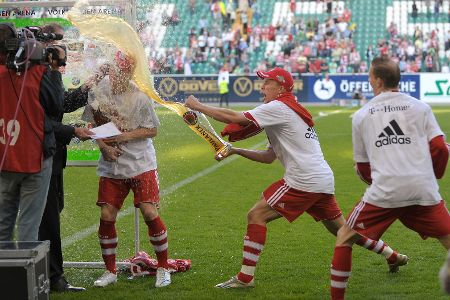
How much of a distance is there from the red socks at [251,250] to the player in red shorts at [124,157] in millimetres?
641

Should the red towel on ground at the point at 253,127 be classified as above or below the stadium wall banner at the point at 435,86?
above

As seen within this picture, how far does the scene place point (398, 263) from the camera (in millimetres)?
7363

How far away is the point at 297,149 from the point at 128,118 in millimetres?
1350

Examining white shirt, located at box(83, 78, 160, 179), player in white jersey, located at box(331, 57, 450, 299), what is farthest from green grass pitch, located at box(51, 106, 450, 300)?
player in white jersey, located at box(331, 57, 450, 299)

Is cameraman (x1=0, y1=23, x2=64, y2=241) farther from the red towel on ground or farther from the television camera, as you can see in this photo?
the red towel on ground

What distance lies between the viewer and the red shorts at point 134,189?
7.04 m

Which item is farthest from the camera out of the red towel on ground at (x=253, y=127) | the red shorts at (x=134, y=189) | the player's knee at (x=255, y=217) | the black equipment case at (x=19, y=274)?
the red shorts at (x=134, y=189)

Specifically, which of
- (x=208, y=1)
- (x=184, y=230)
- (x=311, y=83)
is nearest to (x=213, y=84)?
(x=311, y=83)

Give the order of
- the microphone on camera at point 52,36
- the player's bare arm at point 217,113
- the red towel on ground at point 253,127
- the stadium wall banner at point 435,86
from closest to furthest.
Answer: the microphone on camera at point 52,36 < the player's bare arm at point 217,113 < the red towel on ground at point 253,127 < the stadium wall banner at point 435,86

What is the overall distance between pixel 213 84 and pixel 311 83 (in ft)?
13.9

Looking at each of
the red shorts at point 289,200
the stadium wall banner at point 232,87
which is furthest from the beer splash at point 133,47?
the stadium wall banner at point 232,87

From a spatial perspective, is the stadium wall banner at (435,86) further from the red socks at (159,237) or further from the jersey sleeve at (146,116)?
the jersey sleeve at (146,116)

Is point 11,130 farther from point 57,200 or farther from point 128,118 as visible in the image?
point 128,118

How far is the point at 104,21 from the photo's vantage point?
689cm
